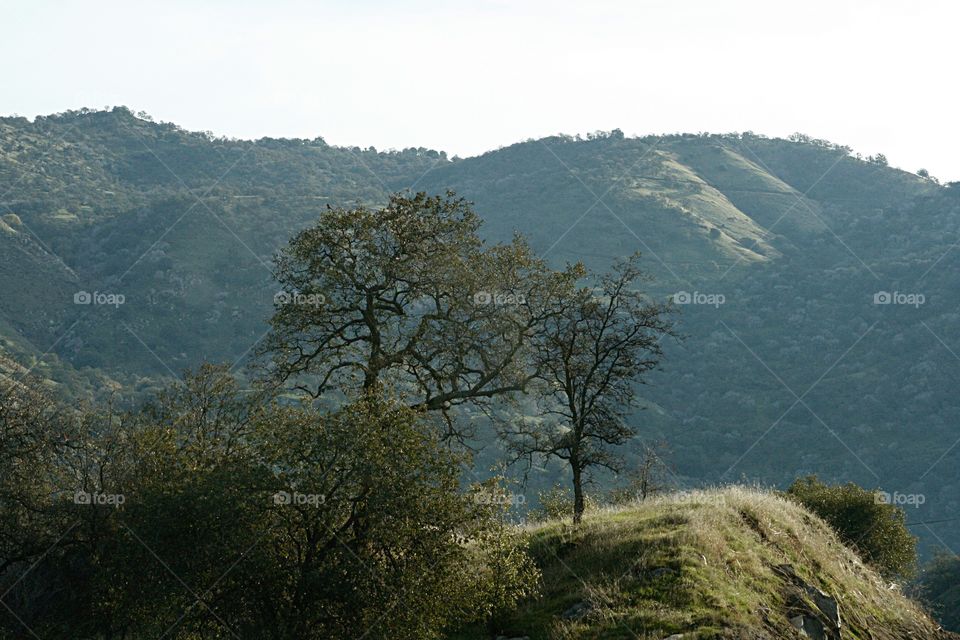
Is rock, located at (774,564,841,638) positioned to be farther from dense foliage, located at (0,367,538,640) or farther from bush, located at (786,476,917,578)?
bush, located at (786,476,917,578)

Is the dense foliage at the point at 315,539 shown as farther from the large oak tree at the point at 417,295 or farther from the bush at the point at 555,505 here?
the bush at the point at 555,505

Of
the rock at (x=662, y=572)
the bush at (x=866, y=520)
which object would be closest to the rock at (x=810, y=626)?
the rock at (x=662, y=572)

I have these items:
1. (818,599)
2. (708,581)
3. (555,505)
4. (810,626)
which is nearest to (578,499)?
(708,581)

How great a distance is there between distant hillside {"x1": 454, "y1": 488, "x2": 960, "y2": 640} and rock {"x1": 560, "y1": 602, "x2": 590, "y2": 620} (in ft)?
0.12

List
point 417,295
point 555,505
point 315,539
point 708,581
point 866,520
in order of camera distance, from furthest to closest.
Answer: point 866,520, point 555,505, point 417,295, point 708,581, point 315,539

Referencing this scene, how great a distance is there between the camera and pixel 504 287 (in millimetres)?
29625

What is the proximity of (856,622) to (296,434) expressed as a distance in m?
14.3

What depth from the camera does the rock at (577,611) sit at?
65.4 ft

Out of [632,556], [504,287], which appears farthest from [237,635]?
[504,287]

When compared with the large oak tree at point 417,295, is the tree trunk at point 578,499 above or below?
below

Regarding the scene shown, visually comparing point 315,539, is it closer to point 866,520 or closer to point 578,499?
point 578,499

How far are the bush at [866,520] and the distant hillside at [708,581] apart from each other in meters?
18.6

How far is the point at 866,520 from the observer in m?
46.7

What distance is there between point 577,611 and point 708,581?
3.07 metres
